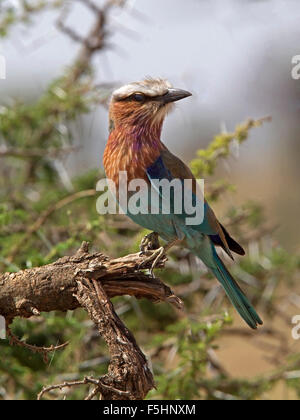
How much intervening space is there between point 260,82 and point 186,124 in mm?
6195

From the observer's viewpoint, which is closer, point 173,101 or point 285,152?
point 173,101

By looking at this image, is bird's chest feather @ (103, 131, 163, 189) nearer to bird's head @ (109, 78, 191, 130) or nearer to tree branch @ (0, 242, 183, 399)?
bird's head @ (109, 78, 191, 130)

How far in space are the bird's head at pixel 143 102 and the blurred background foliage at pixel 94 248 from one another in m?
0.44

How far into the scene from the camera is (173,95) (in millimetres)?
2387

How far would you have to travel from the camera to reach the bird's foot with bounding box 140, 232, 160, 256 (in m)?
2.46

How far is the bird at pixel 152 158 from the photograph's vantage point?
92.8 inches

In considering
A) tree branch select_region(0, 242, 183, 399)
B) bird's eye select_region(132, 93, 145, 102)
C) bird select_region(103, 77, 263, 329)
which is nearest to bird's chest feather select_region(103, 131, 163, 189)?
bird select_region(103, 77, 263, 329)

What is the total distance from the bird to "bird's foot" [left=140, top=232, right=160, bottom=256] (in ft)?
0.15

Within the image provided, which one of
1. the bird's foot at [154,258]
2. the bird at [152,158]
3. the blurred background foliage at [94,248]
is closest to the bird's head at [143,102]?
the bird at [152,158]

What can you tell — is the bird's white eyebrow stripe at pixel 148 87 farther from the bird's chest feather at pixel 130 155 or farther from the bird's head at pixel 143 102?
the bird's chest feather at pixel 130 155

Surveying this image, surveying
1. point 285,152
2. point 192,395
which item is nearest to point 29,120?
point 192,395

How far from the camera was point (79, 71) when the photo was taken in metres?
4.13

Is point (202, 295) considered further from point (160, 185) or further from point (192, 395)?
point (160, 185)

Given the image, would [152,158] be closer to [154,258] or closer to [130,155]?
[130,155]
